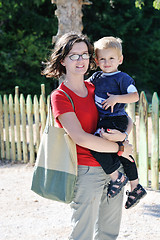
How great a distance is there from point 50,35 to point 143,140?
11.8 metres

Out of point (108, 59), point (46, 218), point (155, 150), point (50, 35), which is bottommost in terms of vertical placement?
point (46, 218)

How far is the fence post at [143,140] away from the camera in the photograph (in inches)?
194

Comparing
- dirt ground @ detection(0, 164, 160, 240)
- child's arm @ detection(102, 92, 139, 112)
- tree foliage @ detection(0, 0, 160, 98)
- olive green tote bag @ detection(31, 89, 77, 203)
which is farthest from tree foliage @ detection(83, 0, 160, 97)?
olive green tote bag @ detection(31, 89, 77, 203)

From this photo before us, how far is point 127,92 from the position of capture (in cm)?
241

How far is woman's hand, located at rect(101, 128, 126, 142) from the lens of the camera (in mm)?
2201

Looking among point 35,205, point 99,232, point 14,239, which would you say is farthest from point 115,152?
point 35,205

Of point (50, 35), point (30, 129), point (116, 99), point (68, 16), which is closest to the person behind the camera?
point (116, 99)

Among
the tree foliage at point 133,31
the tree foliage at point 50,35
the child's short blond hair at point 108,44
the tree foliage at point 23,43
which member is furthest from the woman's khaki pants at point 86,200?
the tree foliage at point 133,31

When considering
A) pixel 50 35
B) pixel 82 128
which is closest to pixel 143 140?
pixel 82 128

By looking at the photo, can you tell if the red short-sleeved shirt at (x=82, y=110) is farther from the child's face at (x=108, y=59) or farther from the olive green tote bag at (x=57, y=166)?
the child's face at (x=108, y=59)

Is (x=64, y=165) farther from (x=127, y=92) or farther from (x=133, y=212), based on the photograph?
(x=133, y=212)

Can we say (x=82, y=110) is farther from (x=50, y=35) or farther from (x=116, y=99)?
(x=50, y=35)

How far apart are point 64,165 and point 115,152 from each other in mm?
370

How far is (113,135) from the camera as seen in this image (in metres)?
2.23
